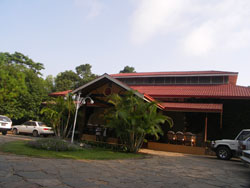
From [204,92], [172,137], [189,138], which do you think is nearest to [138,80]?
[204,92]

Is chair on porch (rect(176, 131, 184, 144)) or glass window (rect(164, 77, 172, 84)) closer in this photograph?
chair on porch (rect(176, 131, 184, 144))

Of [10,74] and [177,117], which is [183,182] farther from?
[10,74]

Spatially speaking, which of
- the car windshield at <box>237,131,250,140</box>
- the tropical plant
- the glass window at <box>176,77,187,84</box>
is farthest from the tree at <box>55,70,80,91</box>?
the car windshield at <box>237,131,250,140</box>

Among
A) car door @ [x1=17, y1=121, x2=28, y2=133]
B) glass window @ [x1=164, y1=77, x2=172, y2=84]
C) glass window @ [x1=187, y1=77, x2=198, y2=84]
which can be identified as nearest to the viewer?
car door @ [x1=17, y1=121, x2=28, y2=133]

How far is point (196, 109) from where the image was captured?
1474 centimetres

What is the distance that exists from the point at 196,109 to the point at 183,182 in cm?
917

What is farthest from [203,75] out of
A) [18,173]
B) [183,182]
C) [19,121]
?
[19,121]

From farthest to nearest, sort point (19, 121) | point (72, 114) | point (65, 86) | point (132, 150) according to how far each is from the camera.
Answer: point (65, 86), point (19, 121), point (72, 114), point (132, 150)

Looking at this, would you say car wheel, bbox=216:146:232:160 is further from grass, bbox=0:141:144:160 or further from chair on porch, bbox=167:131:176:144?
grass, bbox=0:141:144:160

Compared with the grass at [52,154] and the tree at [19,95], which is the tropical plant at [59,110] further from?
the tree at [19,95]

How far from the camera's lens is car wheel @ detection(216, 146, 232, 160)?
40.5 feet

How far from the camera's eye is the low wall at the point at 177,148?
14352 mm

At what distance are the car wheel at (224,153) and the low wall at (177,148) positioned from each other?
5.73ft

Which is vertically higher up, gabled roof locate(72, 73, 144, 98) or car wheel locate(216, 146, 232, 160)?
gabled roof locate(72, 73, 144, 98)
